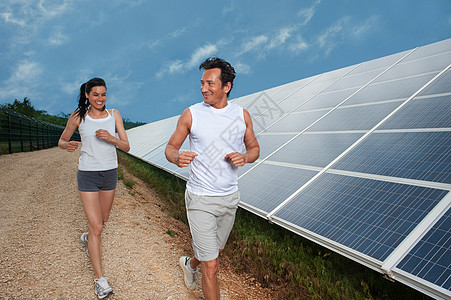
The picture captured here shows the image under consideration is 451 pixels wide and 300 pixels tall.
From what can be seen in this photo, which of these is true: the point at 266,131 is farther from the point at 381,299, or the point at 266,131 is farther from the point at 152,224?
the point at 381,299

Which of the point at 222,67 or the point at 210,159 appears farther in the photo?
the point at 222,67

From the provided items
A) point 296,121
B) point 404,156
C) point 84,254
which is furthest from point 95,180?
point 296,121

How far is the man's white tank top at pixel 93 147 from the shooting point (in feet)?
14.1

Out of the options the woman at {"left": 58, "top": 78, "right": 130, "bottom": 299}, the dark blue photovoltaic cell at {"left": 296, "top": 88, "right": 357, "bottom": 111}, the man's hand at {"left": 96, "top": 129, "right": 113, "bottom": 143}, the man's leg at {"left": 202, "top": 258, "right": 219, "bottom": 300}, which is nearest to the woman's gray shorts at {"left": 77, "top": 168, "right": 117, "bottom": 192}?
the woman at {"left": 58, "top": 78, "right": 130, "bottom": 299}

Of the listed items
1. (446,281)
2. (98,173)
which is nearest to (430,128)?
(446,281)

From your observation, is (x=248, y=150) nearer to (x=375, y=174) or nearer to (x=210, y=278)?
(x=210, y=278)

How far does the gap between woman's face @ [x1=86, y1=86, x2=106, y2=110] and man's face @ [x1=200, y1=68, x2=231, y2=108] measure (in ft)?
5.17

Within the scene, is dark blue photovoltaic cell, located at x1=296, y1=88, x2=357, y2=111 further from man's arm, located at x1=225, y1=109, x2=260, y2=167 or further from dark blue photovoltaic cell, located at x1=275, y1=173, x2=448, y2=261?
man's arm, located at x1=225, y1=109, x2=260, y2=167

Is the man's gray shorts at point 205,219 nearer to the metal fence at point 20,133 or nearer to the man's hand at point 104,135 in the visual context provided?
the man's hand at point 104,135

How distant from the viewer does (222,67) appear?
11.7 feet

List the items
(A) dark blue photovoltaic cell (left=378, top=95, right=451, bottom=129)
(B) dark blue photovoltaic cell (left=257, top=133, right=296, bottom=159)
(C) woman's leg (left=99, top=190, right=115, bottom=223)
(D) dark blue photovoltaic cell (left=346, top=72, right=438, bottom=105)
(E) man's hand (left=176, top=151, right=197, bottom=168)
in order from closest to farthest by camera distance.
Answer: (E) man's hand (left=176, top=151, right=197, bottom=168), (C) woman's leg (left=99, top=190, right=115, bottom=223), (A) dark blue photovoltaic cell (left=378, top=95, right=451, bottom=129), (D) dark blue photovoltaic cell (left=346, top=72, right=438, bottom=105), (B) dark blue photovoltaic cell (left=257, top=133, right=296, bottom=159)

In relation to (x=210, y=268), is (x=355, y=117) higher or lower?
higher

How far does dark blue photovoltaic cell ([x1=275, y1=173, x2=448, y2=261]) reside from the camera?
3766mm

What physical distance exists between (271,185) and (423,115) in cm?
292
